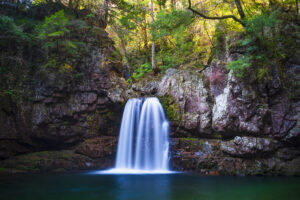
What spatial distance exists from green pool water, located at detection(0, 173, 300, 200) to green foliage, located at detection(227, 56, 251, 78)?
14.0 feet

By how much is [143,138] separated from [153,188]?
13.8 feet

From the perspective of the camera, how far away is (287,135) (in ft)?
26.7

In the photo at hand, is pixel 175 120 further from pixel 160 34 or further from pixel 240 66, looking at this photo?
pixel 160 34

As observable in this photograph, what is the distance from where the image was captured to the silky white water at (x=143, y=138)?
10.2 metres

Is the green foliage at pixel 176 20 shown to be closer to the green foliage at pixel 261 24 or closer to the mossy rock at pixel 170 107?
the green foliage at pixel 261 24

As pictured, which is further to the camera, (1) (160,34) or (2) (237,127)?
(1) (160,34)

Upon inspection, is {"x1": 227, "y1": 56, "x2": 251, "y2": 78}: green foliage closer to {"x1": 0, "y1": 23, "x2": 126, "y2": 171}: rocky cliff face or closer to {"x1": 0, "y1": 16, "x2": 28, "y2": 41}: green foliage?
{"x1": 0, "y1": 23, "x2": 126, "y2": 171}: rocky cliff face

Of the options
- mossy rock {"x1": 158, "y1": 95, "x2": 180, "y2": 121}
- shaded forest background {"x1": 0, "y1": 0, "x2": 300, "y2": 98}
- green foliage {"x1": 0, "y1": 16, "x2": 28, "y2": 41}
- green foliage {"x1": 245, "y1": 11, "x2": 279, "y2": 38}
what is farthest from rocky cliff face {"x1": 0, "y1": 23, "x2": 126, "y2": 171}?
green foliage {"x1": 245, "y1": 11, "x2": 279, "y2": 38}

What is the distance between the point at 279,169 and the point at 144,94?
24.7 ft

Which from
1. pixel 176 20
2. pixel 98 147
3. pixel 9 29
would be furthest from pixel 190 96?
pixel 9 29

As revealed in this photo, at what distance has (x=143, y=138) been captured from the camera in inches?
421

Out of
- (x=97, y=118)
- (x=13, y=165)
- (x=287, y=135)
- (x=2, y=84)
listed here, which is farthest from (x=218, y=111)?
(x=2, y=84)

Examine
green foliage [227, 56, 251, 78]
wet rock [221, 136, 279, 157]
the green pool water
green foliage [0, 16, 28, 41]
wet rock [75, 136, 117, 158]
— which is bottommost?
the green pool water

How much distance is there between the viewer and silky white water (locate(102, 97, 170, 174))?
1023cm
